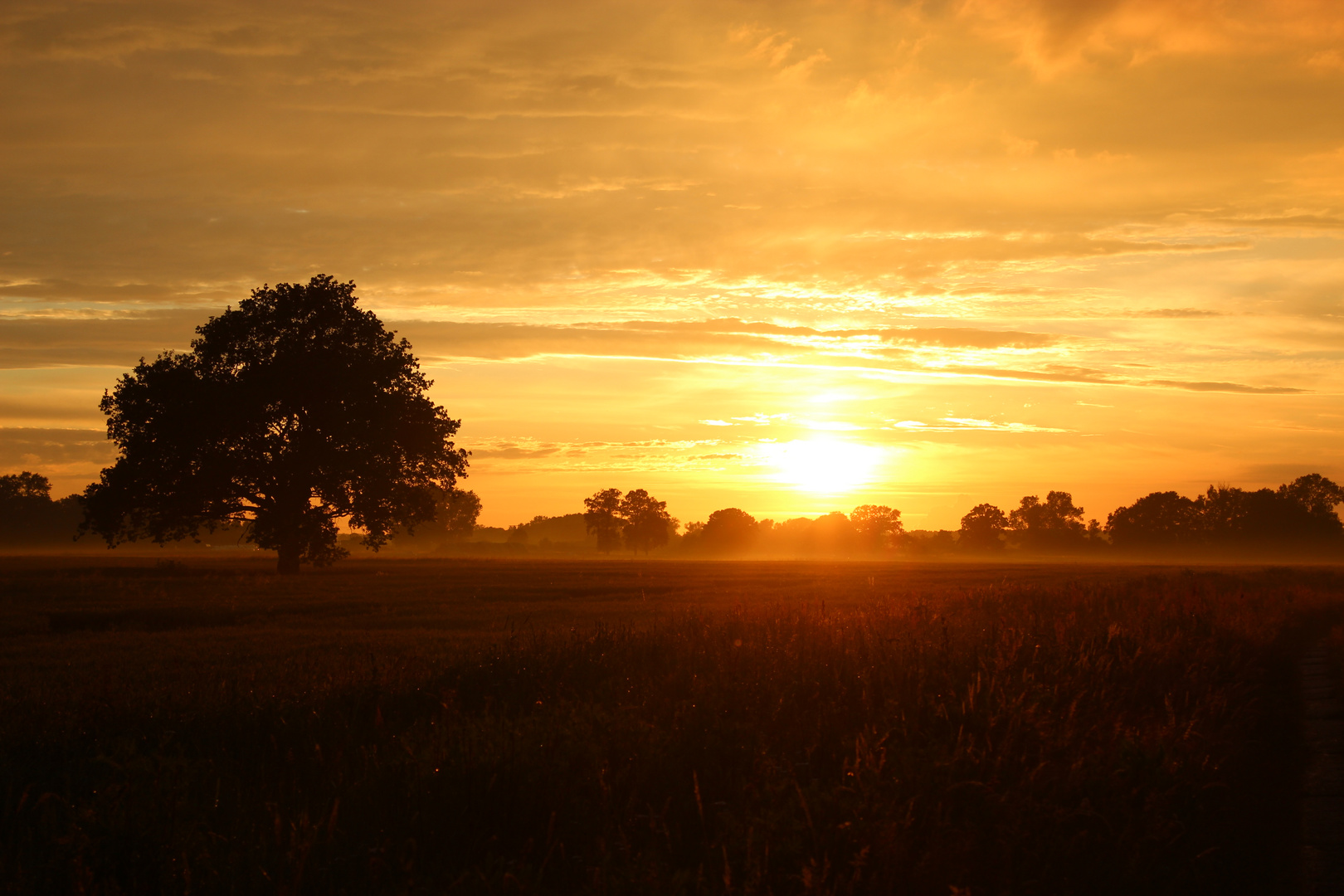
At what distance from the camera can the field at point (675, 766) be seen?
4445 millimetres

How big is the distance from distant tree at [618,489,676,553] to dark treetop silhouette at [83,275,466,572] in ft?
317

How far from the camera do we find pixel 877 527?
16438cm

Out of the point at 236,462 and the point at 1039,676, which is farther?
the point at 236,462

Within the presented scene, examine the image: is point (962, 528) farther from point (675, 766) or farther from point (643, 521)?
point (675, 766)

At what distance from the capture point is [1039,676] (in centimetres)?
873

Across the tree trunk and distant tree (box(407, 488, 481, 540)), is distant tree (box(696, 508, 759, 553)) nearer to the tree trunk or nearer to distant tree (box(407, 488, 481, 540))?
distant tree (box(407, 488, 481, 540))

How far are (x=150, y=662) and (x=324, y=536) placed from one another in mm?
22972

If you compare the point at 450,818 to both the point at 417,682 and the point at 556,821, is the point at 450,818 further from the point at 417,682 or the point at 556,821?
the point at 417,682

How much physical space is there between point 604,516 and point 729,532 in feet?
101

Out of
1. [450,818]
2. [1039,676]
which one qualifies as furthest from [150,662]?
[1039,676]

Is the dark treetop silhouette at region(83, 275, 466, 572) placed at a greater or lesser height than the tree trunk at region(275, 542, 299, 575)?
greater

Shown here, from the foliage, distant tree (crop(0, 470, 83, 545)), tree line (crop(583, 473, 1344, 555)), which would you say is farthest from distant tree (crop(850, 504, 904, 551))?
distant tree (crop(0, 470, 83, 545))

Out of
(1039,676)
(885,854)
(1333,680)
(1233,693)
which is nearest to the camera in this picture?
(885,854)

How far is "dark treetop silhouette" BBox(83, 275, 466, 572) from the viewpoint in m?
32.1
